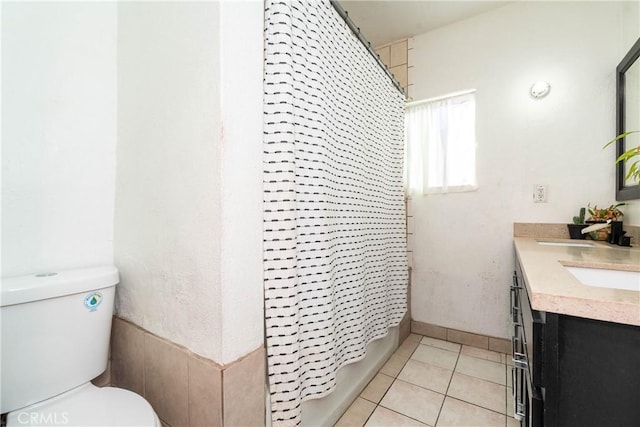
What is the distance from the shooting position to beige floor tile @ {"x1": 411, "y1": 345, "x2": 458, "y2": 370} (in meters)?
1.79

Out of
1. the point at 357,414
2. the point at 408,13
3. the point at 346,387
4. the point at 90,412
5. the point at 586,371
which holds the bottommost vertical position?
the point at 357,414

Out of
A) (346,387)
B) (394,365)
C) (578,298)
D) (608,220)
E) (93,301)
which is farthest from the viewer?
(394,365)

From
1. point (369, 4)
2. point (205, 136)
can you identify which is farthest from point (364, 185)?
point (369, 4)

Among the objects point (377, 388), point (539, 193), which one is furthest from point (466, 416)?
point (539, 193)

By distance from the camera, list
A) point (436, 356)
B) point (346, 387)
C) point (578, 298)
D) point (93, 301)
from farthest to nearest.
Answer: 1. point (436, 356)
2. point (346, 387)
3. point (93, 301)
4. point (578, 298)

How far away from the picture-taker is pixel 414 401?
144 centimetres

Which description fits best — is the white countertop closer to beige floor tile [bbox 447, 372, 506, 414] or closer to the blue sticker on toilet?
beige floor tile [bbox 447, 372, 506, 414]

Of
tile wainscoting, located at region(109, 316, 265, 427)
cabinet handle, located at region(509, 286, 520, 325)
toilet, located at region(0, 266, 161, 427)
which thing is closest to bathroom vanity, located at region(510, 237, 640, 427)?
cabinet handle, located at region(509, 286, 520, 325)

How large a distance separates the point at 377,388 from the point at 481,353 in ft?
2.97

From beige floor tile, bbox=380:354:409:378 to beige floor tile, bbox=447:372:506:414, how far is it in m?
0.31

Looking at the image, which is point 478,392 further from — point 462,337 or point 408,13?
point 408,13

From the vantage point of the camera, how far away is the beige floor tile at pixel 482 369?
162 cm

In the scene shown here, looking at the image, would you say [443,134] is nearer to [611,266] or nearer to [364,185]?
[364,185]

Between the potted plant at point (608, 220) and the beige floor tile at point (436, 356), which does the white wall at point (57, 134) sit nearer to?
the beige floor tile at point (436, 356)
